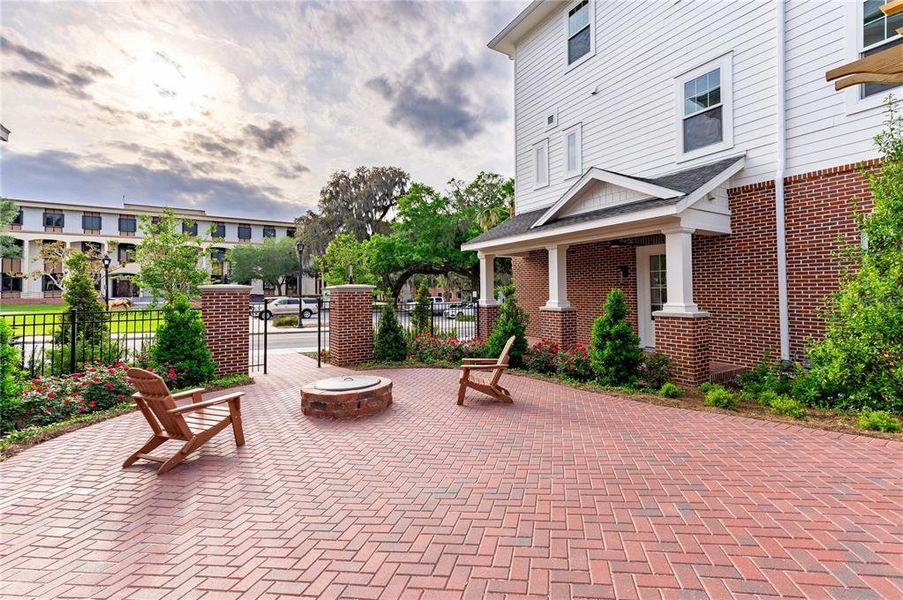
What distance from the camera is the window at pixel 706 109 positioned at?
8.28m

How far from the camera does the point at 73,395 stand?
19.9 feet

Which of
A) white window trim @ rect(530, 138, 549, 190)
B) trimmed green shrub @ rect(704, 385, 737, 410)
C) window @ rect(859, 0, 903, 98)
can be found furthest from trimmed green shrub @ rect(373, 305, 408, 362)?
window @ rect(859, 0, 903, 98)

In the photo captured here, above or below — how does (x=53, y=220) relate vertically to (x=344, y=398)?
above

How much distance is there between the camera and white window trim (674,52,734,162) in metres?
8.21

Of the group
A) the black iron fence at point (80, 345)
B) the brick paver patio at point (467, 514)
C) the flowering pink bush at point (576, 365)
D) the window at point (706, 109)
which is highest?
the window at point (706, 109)

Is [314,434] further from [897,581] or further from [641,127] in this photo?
[641,127]

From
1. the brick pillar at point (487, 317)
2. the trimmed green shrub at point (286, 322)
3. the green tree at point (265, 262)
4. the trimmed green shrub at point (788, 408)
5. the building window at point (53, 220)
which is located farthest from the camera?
the green tree at point (265, 262)

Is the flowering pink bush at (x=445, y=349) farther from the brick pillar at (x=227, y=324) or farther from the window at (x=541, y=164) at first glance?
the window at (x=541, y=164)

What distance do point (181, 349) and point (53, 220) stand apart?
181 ft

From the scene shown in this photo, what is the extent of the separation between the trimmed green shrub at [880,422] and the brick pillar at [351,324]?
885cm

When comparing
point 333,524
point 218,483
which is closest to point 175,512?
point 218,483

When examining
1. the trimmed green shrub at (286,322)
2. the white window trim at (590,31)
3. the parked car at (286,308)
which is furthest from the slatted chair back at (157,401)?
the parked car at (286,308)

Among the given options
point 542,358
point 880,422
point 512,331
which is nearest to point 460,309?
point 512,331

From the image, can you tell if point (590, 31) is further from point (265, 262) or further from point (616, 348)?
point (265, 262)
